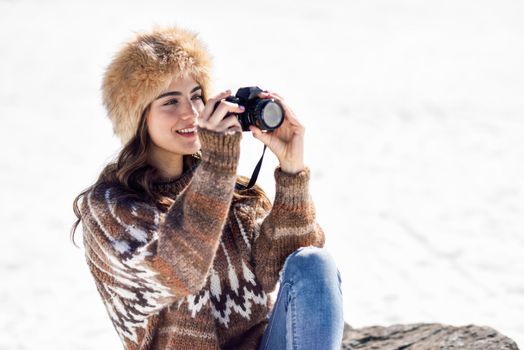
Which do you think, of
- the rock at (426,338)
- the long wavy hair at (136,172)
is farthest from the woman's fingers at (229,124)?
the rock at (426,338)

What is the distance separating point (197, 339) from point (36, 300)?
2.48 metres

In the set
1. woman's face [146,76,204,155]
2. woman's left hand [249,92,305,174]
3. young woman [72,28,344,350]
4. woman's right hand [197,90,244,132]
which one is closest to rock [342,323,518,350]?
young woman [72,28,344,350]

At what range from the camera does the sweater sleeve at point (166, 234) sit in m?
1.98

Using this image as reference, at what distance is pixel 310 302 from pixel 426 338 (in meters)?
1.01

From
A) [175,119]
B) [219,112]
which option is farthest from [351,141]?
[219,112]

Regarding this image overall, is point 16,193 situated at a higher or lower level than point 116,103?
higher

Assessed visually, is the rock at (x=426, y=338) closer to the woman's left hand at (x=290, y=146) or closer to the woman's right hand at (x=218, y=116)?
the woman's left hand at (x=290, y=146)

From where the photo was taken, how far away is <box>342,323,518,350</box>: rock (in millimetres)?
2781

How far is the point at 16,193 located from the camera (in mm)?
5879

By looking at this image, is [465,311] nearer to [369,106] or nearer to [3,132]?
[369,106]

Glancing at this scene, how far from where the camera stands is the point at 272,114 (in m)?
2.21

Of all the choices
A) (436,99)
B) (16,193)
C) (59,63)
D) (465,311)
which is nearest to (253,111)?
(465,311)

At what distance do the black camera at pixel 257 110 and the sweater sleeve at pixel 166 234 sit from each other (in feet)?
0.58

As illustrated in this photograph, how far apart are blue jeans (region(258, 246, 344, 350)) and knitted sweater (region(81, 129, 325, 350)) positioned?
159mm
